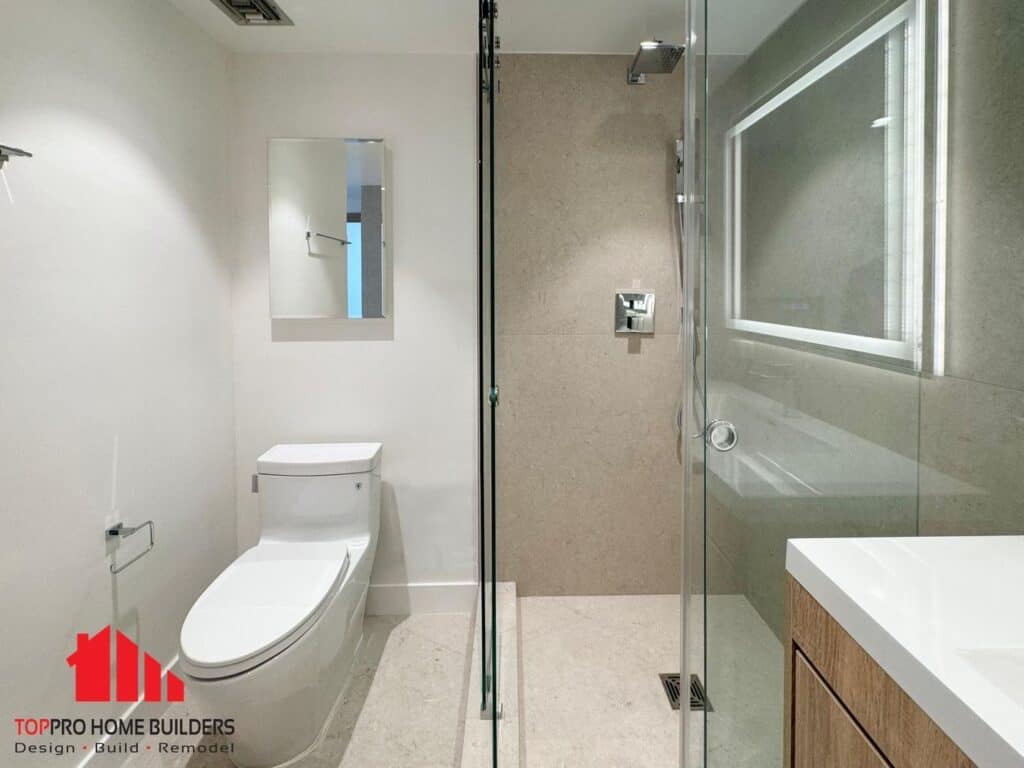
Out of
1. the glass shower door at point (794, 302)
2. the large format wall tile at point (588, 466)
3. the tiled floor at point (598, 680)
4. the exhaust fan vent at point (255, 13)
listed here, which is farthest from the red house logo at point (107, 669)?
the exhaust fan vent at point (255, 13)

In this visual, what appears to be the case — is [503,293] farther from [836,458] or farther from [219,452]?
[836,458]

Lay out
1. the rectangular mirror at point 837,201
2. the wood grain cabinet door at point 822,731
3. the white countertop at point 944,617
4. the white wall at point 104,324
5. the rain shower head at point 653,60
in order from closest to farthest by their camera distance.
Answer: the white countertop at point 944,617 → the wood grain cabinet door at point 822,731 → the rectangular mirror at point 837,201 → the white wall at point 104,324 → the rain shower head at point 653,60

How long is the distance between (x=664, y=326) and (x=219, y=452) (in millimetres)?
1713

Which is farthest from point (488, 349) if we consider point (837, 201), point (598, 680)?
point (598, 680)

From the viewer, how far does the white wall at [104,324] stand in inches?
56.3

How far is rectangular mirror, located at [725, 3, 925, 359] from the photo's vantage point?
1099 mm

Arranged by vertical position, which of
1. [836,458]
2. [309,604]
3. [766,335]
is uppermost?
[766,335]

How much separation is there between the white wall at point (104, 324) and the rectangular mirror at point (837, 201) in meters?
1.51

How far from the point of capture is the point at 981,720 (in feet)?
1.77

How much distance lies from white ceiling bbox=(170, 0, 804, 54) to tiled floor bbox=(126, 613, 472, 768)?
213cm

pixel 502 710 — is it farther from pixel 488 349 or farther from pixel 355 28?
pixel 355 28

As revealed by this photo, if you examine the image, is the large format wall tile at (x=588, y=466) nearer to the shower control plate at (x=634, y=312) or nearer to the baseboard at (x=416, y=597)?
the shower control plate at (x=634, y=312)

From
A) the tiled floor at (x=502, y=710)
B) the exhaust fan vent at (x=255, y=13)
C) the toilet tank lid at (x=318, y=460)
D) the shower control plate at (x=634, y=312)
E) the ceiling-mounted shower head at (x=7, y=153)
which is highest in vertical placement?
the exhaust fan vent at (x=255, y=13)

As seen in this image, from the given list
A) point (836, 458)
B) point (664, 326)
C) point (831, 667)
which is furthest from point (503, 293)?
point (831, 667)
